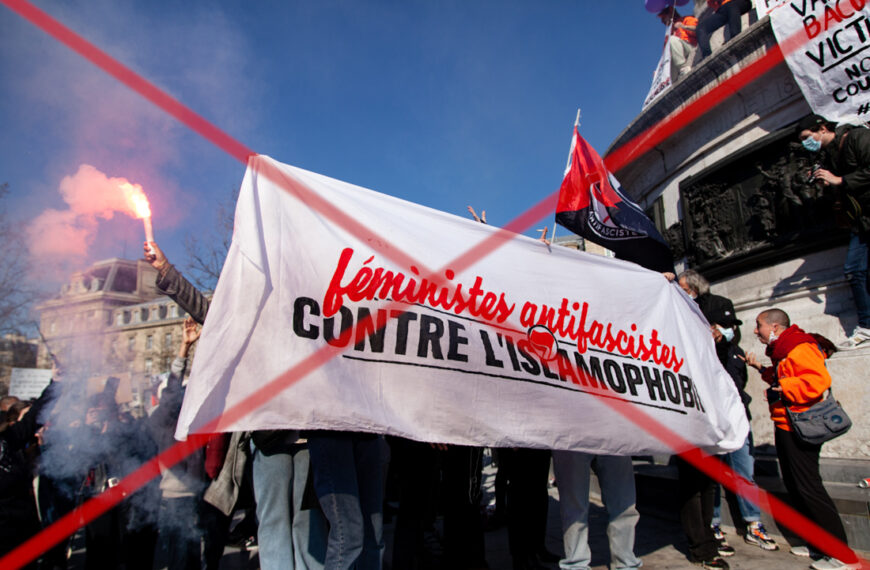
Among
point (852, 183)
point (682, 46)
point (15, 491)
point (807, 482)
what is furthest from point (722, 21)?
point (15, 491)

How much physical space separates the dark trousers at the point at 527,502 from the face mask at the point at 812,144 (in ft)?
13.3

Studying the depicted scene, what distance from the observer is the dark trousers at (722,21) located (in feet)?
24.1

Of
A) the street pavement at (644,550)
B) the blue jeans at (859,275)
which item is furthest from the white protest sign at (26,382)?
the blue jeans at (859,275)

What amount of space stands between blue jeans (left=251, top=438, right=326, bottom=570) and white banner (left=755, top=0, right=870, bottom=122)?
6.38 metres

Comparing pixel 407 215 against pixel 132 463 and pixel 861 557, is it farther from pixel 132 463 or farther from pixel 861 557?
pixel 861 557

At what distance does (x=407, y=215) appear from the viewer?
3.67 metres

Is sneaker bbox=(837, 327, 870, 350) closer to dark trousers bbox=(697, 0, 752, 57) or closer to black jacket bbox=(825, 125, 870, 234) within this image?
black jacket bbox=(825, 125, 870, 234)

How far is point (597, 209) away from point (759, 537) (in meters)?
3.33

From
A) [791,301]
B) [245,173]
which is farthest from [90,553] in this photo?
[791,301]

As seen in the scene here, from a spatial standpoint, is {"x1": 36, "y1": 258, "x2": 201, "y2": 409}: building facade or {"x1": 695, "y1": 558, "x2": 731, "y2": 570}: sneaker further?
{"x1": 36, "y1": 258, "x2": 201, "y2": 409}: building facade

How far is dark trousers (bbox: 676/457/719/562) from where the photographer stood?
4.10 metres

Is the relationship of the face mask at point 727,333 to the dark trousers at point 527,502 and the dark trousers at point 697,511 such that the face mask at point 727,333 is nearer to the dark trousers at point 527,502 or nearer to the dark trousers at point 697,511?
the dark trousers at point 697,511
